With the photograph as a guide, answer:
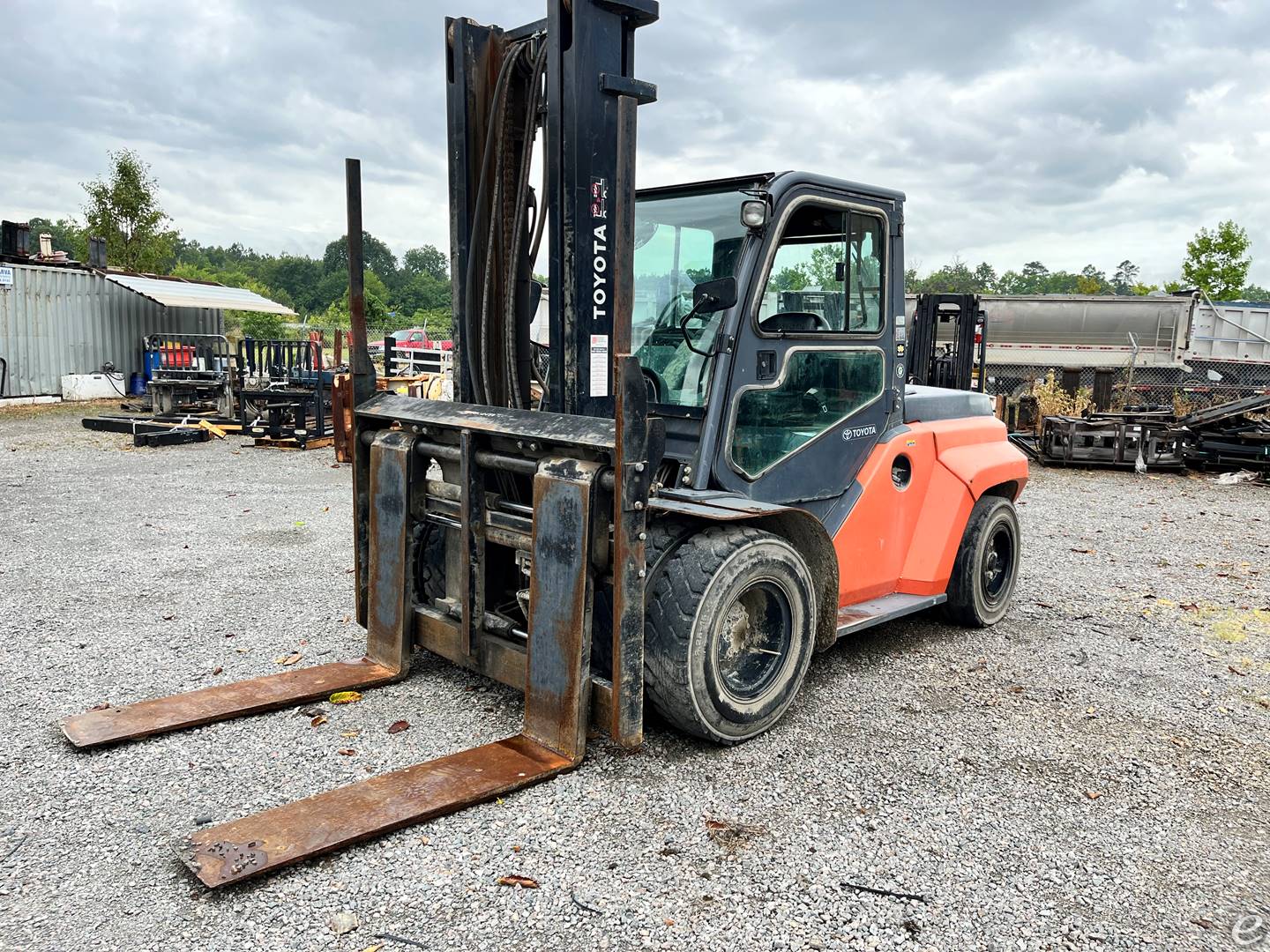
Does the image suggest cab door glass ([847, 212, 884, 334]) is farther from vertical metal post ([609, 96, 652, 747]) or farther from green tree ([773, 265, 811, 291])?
vertical metal post ([609, 96, 652, 747])

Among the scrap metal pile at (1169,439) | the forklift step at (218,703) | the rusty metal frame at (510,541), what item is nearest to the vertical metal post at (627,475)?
the rusty metal frame at (510,541)

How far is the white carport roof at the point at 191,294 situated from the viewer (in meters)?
24.5

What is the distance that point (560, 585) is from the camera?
3816 millimetres

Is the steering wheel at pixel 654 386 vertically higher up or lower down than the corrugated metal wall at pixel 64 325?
lower down

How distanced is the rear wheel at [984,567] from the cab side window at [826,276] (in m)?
1.73

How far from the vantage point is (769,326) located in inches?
179


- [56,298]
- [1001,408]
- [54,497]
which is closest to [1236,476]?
[1001,408]

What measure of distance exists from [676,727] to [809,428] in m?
1.71

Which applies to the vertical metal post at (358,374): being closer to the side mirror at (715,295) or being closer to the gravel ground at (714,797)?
the gravel ground at (714,797)

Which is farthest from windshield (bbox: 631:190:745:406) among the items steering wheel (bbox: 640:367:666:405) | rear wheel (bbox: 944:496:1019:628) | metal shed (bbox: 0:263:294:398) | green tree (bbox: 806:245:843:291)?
metal shed (bbox: 0:263:294:398)

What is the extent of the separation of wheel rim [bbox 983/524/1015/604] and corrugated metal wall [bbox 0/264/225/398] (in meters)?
23.1

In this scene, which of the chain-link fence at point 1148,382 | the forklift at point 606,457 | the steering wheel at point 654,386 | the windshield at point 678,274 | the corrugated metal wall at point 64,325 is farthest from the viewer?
the corrugated metal wall at point 64,325

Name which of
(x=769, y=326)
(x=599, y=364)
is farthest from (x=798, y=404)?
(x=599, y=364)

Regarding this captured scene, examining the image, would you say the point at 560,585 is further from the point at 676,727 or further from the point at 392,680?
the point at 392,680
